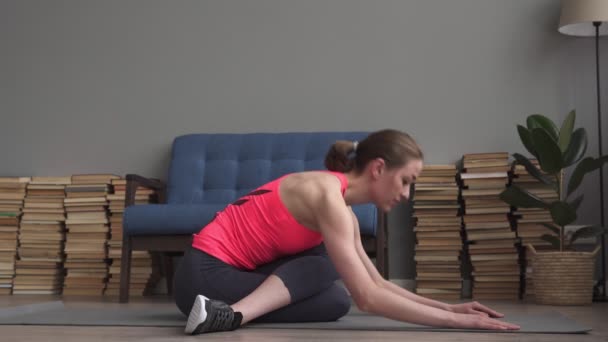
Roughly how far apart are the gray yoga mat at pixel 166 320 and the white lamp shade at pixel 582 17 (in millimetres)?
1961

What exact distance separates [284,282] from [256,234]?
0.61ft

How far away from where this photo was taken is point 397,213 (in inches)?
203

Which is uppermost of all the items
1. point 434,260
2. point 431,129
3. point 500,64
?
point 500,64

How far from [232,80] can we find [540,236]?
7.28 ft

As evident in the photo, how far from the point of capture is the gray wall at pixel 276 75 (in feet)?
16.9

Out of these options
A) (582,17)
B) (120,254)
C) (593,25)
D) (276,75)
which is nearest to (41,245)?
(120,254)

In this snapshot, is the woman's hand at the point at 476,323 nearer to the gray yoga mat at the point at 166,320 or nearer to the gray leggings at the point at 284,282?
the gray yoga mat at the point at 166,320

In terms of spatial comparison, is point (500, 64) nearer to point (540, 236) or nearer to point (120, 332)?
point (540, 236)

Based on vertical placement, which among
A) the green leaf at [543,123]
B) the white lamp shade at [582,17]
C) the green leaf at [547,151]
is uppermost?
the white lamp shade at [582,17]

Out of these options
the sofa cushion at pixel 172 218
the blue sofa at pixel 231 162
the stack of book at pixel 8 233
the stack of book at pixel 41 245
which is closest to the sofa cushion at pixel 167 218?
the sofa cushion at pixel 172 218

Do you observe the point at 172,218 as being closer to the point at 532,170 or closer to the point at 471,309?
the point at 532,170

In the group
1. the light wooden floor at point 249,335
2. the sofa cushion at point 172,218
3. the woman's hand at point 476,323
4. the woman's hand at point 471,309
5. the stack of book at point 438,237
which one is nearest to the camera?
the woman's hand at point 476,323

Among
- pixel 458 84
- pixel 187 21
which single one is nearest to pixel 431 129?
pixel 458 84

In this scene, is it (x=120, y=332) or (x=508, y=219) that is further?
(x=508, y=219)
